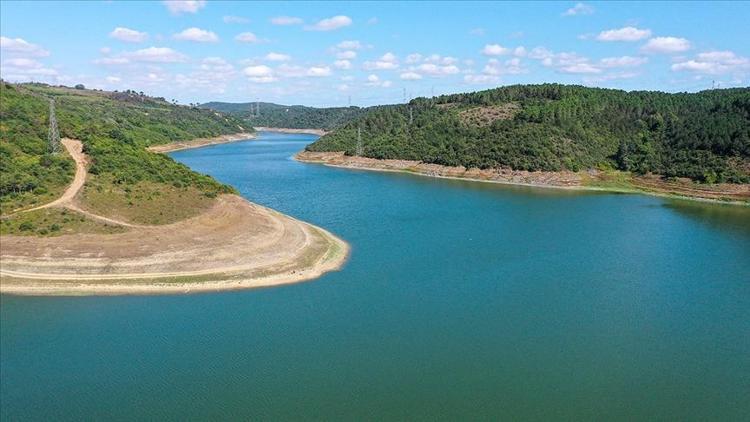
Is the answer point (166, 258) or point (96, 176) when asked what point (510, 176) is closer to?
point (96, 176)

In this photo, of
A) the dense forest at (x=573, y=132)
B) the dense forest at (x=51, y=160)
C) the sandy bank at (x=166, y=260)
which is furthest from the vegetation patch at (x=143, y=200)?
the dense forest at (x=573, y=132)

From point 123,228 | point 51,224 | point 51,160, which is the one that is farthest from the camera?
point 51,160

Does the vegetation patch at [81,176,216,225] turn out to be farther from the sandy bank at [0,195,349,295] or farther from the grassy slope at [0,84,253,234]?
the sandy bank at [0,195,349,295]

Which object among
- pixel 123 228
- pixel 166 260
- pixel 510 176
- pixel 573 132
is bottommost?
pixel 166 260

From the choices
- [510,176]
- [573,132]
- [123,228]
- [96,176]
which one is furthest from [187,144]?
[123,228]

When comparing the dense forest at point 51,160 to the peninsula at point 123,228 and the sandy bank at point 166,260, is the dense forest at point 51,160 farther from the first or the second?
the sandy bank at point 166,260

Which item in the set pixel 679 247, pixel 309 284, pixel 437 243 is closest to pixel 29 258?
pixel 309 284

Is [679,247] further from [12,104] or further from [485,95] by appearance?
[485,95]
